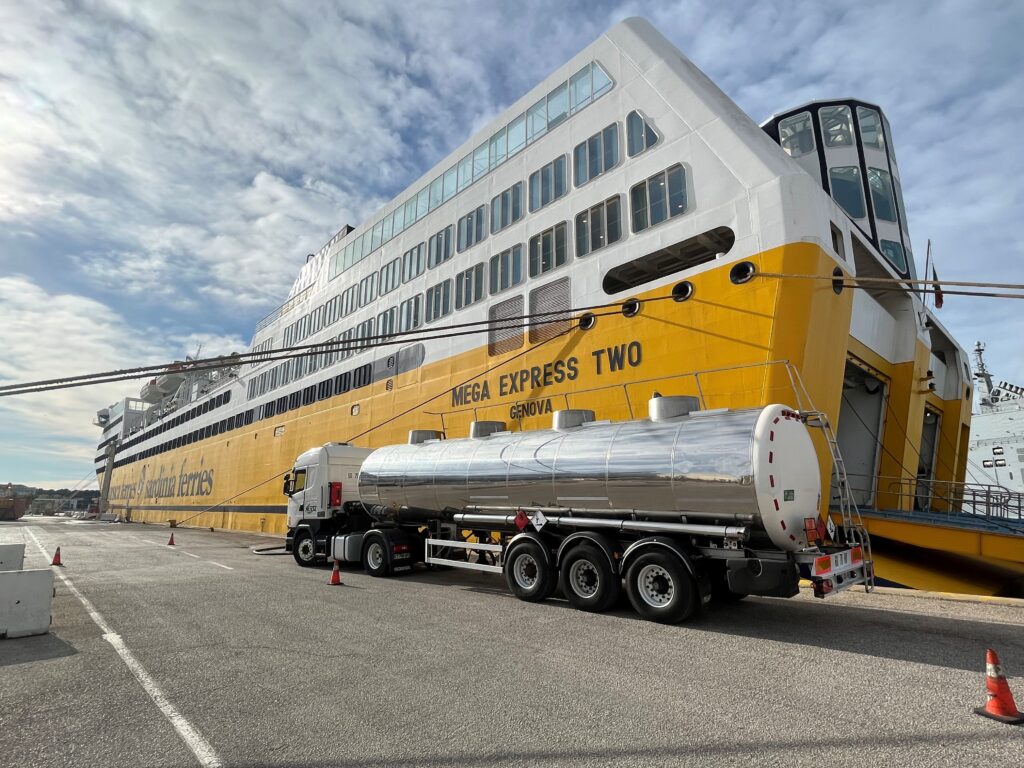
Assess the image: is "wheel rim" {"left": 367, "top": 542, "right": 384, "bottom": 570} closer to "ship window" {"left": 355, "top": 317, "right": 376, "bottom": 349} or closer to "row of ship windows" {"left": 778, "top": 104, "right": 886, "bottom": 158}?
"ship window" {"left": 355, "top": 317, "right": 376, "bottom": 349}

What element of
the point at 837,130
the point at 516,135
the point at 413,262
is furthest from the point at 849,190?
the point at 413,262

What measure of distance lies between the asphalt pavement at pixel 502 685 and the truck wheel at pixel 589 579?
0.27 meters

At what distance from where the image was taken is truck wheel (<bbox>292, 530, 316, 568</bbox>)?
50.8ft

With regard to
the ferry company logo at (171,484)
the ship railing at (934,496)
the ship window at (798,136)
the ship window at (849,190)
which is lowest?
the ferry company logo at (171,484)

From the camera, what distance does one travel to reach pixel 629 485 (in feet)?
27.9

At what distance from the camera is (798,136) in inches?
788

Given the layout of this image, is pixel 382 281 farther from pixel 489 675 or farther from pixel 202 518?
pixel 202 518

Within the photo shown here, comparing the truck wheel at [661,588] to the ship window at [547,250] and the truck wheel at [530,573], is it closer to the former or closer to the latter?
the truck wheel at [530,573]

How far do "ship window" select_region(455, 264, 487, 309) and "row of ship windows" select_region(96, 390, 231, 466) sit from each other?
29553mm

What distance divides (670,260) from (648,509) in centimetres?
798

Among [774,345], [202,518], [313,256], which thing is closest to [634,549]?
[774,345]

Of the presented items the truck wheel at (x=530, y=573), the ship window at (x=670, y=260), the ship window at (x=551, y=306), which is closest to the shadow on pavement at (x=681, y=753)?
the truck wheel at (x=530, y=573)

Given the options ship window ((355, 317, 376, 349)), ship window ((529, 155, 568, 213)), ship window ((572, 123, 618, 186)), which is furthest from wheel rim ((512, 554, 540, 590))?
ship window ((355, 317, 376, 349))

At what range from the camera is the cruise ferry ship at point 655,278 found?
1162cm
